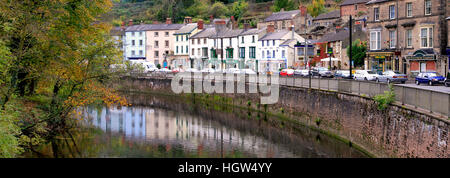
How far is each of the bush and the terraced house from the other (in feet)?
79.3

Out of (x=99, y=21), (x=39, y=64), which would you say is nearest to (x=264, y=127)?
(x=99, y=21)

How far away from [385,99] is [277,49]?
5391 cm

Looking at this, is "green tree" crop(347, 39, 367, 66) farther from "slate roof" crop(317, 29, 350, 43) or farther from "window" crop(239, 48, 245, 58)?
"window" crop(239, 48, 245, 58)

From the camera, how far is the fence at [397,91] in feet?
66.4

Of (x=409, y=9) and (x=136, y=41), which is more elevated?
(x=136, y=41)

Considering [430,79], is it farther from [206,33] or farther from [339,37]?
[206,33]

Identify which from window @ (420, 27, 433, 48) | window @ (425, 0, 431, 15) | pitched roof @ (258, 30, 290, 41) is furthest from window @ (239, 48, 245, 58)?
window @ (425, 0, 431, 15)

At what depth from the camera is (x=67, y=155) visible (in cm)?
2878

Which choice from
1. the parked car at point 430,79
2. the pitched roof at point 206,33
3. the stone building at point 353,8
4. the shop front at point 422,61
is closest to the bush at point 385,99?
the parked car at point 430,79

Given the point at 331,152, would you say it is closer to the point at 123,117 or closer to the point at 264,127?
the point at 264,127

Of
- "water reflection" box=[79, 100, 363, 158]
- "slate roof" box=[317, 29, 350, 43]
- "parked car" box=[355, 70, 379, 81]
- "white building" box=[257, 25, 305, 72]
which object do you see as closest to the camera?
"water reflection" box=[79, 100, 363, 158]

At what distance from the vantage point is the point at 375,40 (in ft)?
187

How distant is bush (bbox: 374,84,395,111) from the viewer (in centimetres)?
2575

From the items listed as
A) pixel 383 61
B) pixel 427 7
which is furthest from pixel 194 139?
pixel 383 61
